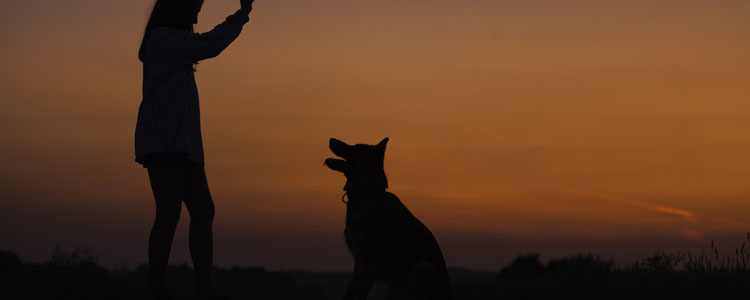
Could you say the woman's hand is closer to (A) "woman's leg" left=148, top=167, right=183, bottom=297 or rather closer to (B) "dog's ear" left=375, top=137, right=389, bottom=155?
(A) "woman's leg" left=148, top=167, right=183, bottom=297

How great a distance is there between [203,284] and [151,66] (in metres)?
1.99

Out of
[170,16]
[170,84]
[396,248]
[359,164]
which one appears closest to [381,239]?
[396,248]

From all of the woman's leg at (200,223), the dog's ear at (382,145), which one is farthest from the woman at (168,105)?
the dog's ear at (382,145)

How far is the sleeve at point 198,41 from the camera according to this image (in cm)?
660

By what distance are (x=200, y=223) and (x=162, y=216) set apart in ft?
1.64

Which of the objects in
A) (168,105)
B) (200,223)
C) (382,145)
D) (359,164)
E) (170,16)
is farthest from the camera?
(382,145)

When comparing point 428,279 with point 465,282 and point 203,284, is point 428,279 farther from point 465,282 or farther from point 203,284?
point 465,282

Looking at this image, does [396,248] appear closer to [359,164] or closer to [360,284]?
[360,284]

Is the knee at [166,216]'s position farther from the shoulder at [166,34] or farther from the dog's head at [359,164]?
the dog's head at [359,164]

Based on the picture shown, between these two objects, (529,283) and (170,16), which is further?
(529,283)

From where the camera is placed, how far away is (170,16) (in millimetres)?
6875

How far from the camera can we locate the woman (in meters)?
6.65

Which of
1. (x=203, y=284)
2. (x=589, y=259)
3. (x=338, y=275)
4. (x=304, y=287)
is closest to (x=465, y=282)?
(x=589, y=259)

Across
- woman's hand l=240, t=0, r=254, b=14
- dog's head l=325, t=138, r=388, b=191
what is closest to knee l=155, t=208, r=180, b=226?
woman's hand l=240, t=0, r=254, b=14
